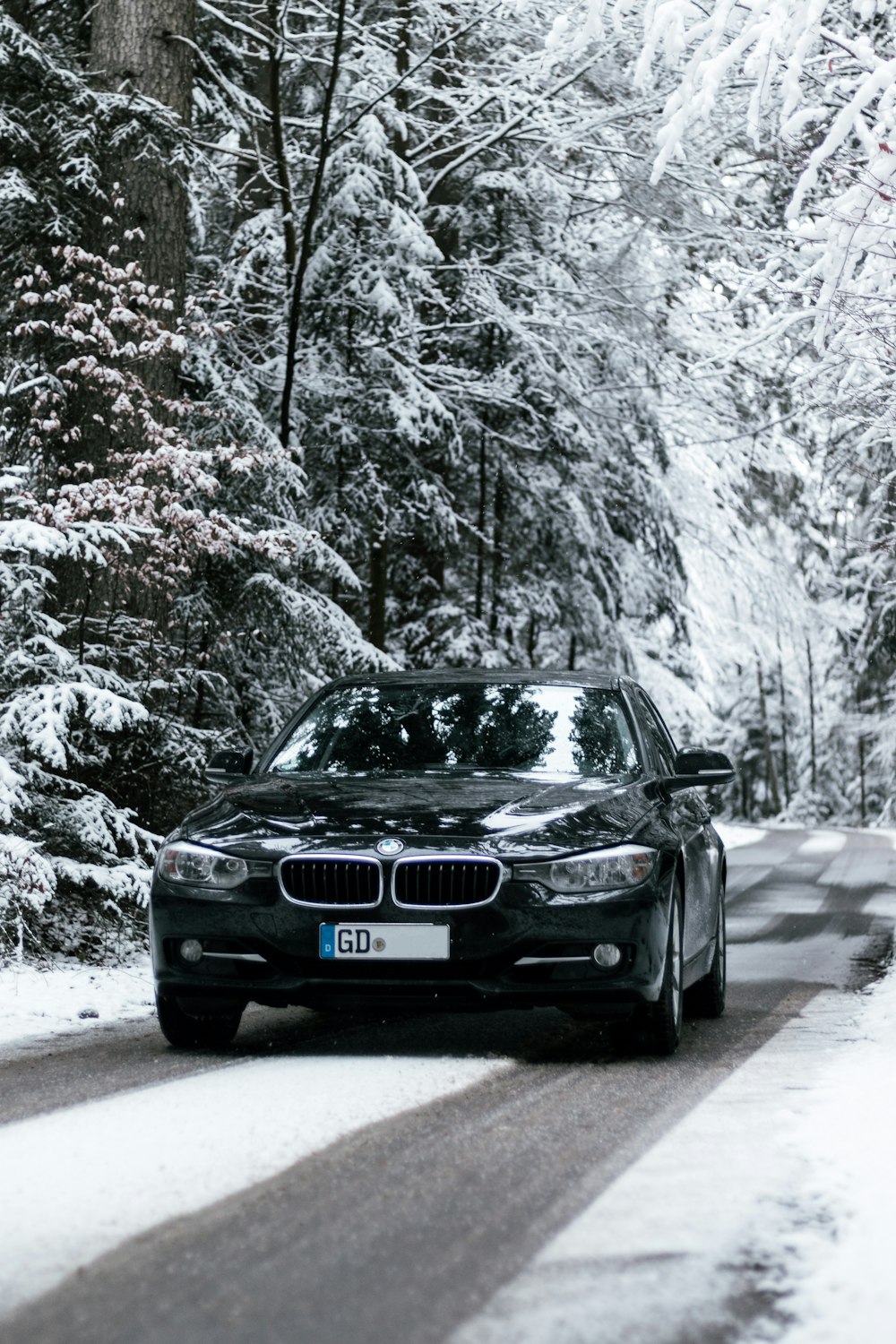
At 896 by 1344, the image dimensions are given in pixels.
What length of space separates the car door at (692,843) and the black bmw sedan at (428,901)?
0.22 ft

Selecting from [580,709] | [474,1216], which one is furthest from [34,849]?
[474,1216]

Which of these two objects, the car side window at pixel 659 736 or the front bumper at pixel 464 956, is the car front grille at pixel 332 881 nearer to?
the front bumper at pixel 464 956

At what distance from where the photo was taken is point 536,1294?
138 inches

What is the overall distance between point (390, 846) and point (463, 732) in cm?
144

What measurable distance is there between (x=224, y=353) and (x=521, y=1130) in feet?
32.9

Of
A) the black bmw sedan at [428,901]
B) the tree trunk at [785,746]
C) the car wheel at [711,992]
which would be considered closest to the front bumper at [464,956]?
the black bmw sedan at [428,901]

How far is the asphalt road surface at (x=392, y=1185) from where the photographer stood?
337 cm

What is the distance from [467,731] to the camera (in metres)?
7.73

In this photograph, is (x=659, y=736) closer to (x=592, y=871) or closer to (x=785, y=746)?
(x=592, y=871)

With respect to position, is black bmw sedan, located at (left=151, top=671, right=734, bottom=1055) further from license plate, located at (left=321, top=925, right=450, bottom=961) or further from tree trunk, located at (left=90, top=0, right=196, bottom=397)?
tree trunk, located at (left=90, top=0, right=196, bottom=397)

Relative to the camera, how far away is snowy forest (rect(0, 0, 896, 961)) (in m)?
9.35

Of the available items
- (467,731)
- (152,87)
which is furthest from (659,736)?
(152,87)

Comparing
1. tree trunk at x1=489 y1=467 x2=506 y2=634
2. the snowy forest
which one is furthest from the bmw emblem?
tree trunk at x1=489 y1=467 x2=506 y2=634

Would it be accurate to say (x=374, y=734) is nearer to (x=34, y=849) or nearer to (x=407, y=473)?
(x=34, y=849)
